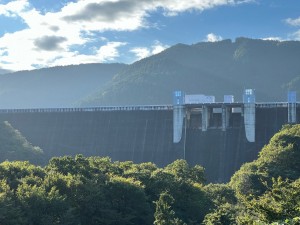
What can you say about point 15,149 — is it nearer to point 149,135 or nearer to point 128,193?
point 149,135

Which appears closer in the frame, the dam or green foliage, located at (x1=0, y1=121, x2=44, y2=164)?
the dam

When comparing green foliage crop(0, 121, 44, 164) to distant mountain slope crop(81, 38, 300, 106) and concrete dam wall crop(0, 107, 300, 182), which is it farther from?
distant mountain slope crop(81, 38, 300, 106)

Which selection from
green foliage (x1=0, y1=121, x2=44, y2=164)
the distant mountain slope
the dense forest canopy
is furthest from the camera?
the distant mountain slope

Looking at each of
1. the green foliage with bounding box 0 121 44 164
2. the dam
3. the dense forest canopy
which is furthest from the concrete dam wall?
the dense forest canopy

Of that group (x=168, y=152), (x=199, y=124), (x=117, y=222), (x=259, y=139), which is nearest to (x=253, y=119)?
(x=259, y=139)

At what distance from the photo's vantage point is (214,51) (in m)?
179

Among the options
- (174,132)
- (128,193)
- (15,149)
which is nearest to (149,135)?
(174,132)

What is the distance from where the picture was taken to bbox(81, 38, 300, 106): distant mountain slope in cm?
14525

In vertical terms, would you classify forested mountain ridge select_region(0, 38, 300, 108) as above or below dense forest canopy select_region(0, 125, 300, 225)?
above

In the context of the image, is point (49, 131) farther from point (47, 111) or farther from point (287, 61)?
point (287, 61)

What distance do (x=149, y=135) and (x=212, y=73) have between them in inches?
3763

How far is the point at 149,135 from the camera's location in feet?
219

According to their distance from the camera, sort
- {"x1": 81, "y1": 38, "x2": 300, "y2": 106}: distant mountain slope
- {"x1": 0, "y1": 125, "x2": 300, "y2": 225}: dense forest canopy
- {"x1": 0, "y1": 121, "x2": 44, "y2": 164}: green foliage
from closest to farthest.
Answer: {"x1": 0, "y1": 125, "x2": 300, "y2": 225}: dense forest canopy, {"x1": 0, "y1": 121, "x2": 44, "y2": 164}: green foliage, {"x1": 81, "y1": 38, "x2": 300, "y2": 106}: distant mountain slope

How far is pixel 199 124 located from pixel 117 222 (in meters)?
35.8
